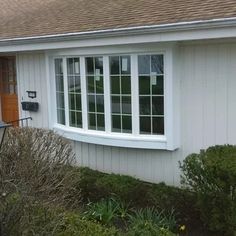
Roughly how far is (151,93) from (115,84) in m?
0.74

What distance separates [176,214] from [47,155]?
2.07 meters

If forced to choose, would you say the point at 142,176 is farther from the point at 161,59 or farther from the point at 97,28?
the point at 97,28

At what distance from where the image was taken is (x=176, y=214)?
20.2ft

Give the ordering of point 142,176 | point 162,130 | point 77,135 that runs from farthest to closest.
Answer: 1. point 77,135
2. point 142,176
3. point 162,130

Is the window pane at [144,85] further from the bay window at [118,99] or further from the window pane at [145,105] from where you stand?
the window pane at [145,105]

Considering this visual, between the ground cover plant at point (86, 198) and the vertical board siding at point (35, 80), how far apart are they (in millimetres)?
2940

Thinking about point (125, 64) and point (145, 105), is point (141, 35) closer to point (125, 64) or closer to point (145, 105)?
point (125, 64)

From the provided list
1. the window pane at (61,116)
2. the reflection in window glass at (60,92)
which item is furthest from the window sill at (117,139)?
the reflection in window glass at (60,92)

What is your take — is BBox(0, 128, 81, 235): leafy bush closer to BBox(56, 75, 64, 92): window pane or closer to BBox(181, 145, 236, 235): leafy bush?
BBox(181, 145, 236, 235): leafy bush

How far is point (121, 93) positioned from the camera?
7.54 metres

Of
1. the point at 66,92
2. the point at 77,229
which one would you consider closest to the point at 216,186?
the point at 77,229

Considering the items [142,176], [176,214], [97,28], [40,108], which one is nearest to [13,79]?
[40,108]

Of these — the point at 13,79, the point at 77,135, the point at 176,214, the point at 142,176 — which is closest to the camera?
the point at 176,214

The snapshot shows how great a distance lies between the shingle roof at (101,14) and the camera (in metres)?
6.47
